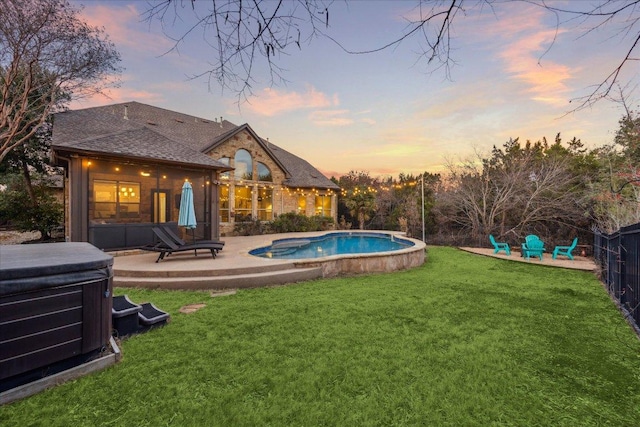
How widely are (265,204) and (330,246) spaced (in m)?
7.06

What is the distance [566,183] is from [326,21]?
17439 mm

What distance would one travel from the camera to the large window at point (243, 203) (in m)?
17.9

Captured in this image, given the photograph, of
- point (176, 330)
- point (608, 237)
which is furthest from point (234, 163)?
point (608, 237)

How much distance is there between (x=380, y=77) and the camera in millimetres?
3488

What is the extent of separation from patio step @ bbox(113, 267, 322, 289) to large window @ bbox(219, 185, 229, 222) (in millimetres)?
10115

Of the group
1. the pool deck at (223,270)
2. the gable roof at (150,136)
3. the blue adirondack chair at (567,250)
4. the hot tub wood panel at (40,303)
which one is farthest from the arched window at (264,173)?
the hot tub wood panel at (40,303)

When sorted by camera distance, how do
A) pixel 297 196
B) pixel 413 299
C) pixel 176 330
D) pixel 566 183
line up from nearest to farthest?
pixel 176 330, pixel 413 299, pixel 566 183, pixel 297 196

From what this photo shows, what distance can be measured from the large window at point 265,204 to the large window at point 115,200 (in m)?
8.65

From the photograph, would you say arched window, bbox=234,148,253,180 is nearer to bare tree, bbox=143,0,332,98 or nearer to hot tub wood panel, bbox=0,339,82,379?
hot tub wood panel, bbox=0,339,82,379

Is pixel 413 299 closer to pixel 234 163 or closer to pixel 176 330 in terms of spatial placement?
pixel 176 330

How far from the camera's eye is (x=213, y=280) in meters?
6.61

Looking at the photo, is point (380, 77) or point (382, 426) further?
point (380, 77)

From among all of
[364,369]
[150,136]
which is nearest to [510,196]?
[364,369]

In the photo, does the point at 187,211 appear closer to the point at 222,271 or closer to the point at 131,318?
the point at 222,271
